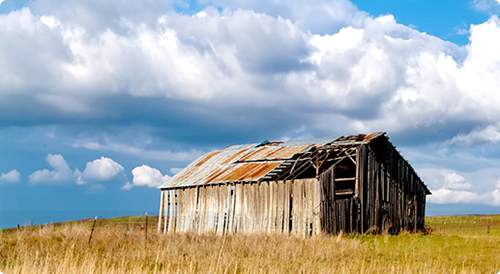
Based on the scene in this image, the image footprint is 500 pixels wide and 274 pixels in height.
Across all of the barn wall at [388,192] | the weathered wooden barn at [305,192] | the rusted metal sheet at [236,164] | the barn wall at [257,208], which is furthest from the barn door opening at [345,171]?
the barn wall at [257,208]

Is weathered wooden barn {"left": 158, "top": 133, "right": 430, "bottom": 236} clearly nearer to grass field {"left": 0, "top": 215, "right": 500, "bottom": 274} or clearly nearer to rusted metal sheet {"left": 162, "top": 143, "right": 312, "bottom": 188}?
rusted metal sheet {"left": 162, "top": 143, "right": 312, "bottom": 188}

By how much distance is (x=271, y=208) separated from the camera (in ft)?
105

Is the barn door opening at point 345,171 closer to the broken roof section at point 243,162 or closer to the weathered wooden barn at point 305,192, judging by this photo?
the weathered wooden barn at point 305,192

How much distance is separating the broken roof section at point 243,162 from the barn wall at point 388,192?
1420mm

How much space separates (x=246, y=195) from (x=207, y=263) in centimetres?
1755

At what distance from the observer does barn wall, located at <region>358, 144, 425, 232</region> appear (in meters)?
33.8

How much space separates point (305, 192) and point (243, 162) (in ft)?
22.2

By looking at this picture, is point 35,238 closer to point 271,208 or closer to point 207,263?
point 207,263

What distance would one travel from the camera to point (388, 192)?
116 feet

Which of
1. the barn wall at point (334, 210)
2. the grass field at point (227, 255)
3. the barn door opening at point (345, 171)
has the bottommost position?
the grass field at point (227, 255)

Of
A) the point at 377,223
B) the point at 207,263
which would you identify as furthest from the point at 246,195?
the point at 207,263

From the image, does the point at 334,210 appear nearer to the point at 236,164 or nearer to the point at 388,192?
the point at 388,192

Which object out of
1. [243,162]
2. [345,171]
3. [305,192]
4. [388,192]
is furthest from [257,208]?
[388,192]

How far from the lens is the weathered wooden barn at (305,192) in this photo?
31422 mm
